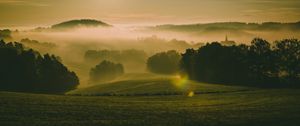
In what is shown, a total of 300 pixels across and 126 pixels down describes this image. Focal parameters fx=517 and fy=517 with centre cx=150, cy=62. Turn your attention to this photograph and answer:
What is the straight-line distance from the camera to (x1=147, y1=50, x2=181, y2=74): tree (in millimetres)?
176625

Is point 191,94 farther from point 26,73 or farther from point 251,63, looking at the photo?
point 251,63

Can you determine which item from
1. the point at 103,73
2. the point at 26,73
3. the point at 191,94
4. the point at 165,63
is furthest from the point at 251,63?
the point at 103,73

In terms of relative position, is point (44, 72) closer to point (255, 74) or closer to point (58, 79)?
point (58, 79)

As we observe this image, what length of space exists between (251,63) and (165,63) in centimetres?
5849

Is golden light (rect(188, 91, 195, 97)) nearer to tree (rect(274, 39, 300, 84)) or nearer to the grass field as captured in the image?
the grass field

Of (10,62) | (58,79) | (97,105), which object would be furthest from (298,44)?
(97,105)

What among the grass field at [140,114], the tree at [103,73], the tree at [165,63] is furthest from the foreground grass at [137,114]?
the tree at [103,73]

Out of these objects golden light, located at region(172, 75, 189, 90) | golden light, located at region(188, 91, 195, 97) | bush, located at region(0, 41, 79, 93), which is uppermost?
bush, located at region(0, 41, 79, 93)

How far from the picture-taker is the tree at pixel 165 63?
6954 inches

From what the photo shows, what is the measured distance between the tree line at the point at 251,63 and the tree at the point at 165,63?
144 ft

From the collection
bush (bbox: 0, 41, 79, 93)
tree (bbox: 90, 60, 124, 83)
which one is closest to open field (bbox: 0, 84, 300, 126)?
bush (bbox: 0, 41, 79, 93)

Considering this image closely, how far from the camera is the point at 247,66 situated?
124500 millimetres

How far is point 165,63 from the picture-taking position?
181 meters

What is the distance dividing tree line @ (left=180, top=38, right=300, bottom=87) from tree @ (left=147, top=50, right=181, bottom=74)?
144 feet
